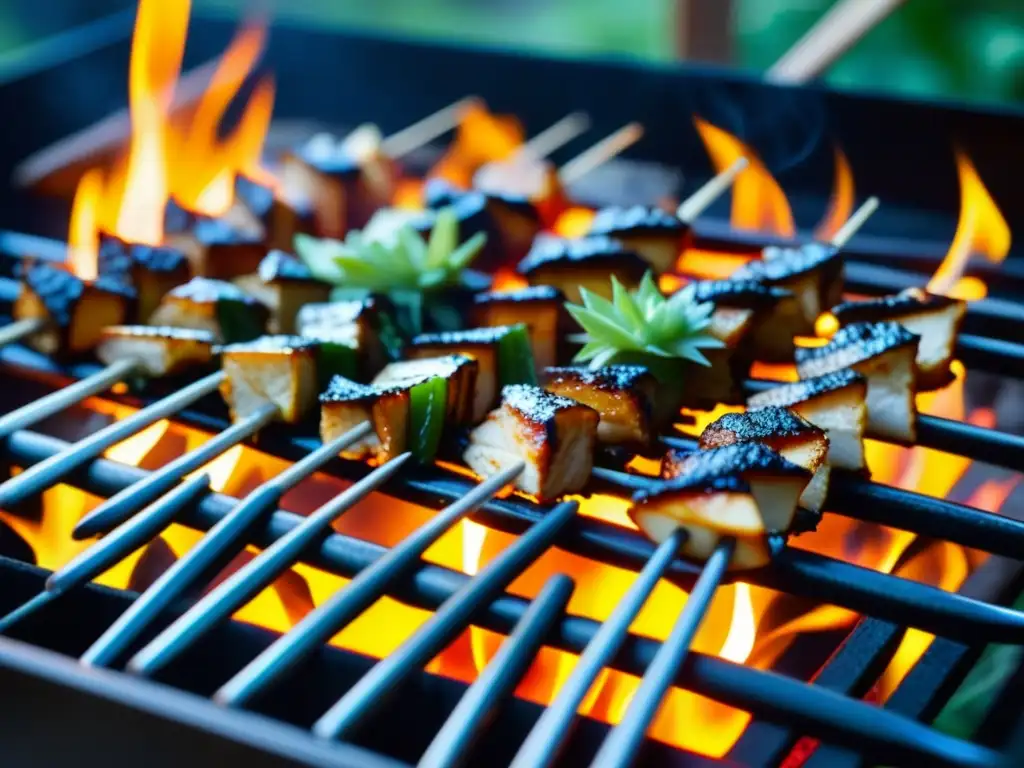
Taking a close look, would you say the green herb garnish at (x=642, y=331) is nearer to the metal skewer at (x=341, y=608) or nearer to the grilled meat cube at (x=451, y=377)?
the grilled meat cube at (x=451, y=377)

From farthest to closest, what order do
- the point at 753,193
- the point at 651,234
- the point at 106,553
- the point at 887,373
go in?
the point at 753,193
the point at 651,234
the point at 887,373
the point at 106,553

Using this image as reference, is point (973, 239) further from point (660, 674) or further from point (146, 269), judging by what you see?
point (146, 269)

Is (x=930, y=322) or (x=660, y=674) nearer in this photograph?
(x=660, y=674)

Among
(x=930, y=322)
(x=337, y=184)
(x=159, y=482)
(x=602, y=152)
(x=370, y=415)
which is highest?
(x=602, y=152)

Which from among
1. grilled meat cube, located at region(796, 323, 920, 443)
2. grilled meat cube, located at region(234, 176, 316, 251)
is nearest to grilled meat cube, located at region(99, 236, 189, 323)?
grilled meat cube, located at region(234, 176, 316, 251)

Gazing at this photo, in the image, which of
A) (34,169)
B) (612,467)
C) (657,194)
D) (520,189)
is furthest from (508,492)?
(34,169)

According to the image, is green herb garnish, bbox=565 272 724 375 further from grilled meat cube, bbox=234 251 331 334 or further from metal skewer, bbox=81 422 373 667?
grilled meat cube, bbox=234 251 331 334

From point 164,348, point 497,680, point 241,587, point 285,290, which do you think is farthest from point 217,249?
point 497,680

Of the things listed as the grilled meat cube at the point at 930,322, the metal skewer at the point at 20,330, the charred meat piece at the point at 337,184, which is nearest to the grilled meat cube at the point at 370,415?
the metal skewer at the point at 20,330
